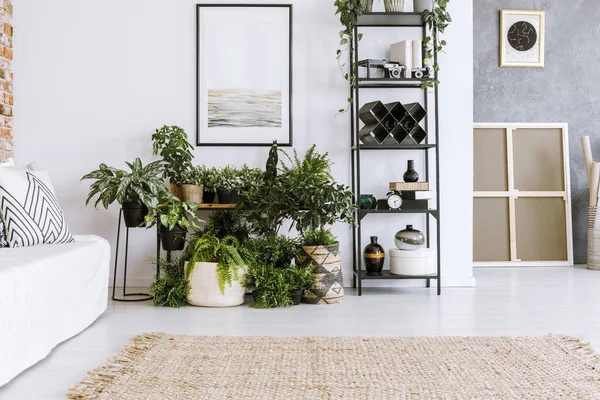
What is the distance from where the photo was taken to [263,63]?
4188 mm

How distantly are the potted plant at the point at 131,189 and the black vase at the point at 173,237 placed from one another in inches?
6.1

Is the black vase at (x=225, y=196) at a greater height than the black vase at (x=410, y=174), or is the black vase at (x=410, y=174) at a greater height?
the black vase at (x=410, y=174)

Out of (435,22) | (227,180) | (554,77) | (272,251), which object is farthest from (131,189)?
(554,77)

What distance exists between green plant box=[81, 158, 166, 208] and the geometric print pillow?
44 cm

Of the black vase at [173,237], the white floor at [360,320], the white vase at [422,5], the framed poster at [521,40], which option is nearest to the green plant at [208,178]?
the black vase at [173,237]

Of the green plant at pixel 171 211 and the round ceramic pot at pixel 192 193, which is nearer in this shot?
the green plant at pixel 171 211

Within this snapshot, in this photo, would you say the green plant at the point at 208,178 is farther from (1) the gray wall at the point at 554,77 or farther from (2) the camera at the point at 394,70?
(1) the gray wall at the point at 554,77

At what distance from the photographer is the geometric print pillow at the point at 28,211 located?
277 centimetres

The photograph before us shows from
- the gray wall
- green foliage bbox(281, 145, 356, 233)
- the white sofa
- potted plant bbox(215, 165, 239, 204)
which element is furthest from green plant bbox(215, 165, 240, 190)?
the gray wall

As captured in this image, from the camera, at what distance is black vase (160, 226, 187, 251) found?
3.60 metres

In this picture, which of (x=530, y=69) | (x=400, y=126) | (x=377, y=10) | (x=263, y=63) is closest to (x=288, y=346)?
(x=400, y=126)

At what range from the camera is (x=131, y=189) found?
11.6 ft

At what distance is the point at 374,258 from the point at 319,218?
61 centimetres

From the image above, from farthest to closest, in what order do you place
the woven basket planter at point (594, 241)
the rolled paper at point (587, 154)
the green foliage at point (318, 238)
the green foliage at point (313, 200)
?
1. the rolled paper at point (587, 154)
2. the woven basket planter at point (594, 241)
3. the green foliage at point (318, 238)
4. the green foliage at point (313, 200)
